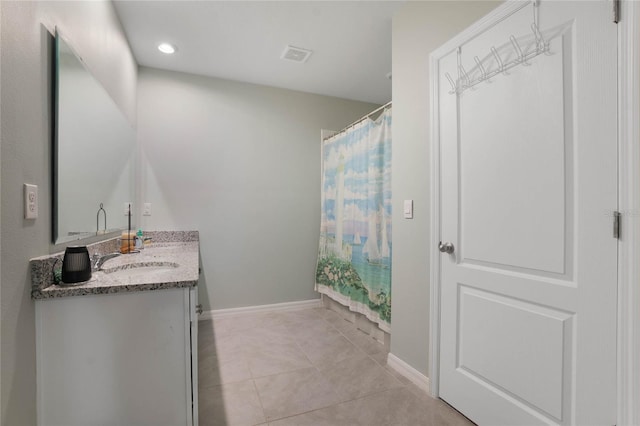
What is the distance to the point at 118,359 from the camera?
1.15 metres

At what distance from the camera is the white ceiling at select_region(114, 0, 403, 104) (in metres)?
2.02

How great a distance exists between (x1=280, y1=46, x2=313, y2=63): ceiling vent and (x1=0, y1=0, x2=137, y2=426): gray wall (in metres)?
1.57

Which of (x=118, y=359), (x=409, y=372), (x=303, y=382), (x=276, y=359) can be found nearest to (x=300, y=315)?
(x=276, y=359)

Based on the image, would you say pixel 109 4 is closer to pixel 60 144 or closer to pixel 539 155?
pixel 60 144

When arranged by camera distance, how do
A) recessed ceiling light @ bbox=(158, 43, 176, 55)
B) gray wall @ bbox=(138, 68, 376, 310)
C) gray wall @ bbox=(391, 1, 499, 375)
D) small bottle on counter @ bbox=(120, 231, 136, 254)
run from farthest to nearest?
gray wall @ bbox=(138, 68, 376, 310) < recessed ceiling light @ bbox=(158, 43, 176, 55) < small bottle on counter @ bbox=(120, 231, 136, 254) < gray wall @ bbox=(391, 1, 499, 375)

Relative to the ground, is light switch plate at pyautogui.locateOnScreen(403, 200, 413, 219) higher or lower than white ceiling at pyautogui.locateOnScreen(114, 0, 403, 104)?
lower

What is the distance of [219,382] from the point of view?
1861mm

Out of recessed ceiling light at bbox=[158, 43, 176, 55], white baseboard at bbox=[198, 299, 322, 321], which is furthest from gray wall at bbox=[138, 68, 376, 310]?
recessed ceiling light at bbox=[158, 43, 176, 55]

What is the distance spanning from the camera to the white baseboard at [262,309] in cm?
297

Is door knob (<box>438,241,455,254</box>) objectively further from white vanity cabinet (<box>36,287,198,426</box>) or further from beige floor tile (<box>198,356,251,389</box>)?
beige floor tile (<box>198,356,251,389</box>)

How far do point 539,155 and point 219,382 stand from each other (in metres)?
2.13

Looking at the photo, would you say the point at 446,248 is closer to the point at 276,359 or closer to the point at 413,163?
the point at 413,163

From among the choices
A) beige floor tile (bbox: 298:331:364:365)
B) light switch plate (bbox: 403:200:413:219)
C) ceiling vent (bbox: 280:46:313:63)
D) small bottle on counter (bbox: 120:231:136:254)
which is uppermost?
ceiling vent (bbox: 280:46:313:63)

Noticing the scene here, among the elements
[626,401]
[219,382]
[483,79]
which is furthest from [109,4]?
[626,401]
